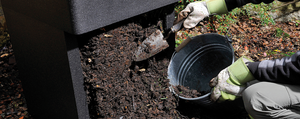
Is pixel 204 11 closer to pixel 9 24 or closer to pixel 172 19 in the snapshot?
pixel 172 19

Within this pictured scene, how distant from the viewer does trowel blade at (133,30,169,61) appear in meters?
2.32

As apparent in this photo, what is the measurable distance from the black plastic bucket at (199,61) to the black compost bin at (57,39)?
431 millimetres

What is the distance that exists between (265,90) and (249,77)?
0.21m

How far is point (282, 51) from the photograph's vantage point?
404 centimetres

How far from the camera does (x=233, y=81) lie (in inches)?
84.5

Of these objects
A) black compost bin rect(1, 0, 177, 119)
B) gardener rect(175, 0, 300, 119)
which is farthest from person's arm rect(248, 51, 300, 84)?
black compost bin rect(1, 0, 177, 119)

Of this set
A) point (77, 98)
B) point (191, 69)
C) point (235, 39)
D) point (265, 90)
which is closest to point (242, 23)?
point (235, 39)

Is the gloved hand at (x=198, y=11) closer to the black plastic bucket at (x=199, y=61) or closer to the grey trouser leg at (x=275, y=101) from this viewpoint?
the black plastic bucket at (x=199, y=61)

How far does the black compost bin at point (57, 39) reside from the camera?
1626 mm

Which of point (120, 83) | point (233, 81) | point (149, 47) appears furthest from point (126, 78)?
point (233, 81)

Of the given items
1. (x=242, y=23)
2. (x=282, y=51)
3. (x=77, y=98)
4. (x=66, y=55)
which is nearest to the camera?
(x=66, y=55)

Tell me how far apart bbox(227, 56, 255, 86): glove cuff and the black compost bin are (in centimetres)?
88

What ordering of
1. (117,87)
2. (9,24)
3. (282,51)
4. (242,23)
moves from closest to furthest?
(117,87), (9,24), (282,51), (242,23)

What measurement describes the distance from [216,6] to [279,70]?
1009 millimetres
